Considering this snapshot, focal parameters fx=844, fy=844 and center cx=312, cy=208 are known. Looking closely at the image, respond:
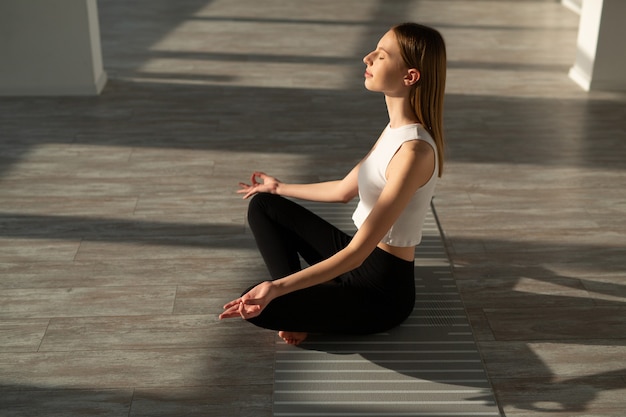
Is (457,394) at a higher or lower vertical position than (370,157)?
lower

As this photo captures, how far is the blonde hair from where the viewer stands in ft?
7.04

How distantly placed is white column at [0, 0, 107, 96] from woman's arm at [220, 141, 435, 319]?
3165mm

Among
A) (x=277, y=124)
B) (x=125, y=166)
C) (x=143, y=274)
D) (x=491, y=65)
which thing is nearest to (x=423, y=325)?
(x=143, y=274)

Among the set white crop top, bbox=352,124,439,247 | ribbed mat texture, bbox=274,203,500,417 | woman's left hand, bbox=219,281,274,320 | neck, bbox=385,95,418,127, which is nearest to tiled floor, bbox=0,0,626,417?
ribbed mat texture, bbox=274,203,500,417

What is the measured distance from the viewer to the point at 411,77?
2.18m

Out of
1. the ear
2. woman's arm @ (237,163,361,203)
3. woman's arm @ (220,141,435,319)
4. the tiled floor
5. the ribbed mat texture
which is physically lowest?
the tiled floor

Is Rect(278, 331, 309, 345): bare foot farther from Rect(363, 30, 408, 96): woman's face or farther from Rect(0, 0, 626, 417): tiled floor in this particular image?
Rect(363, 30, 408, 96): woman's face

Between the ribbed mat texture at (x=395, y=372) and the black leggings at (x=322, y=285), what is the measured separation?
0.08 meters

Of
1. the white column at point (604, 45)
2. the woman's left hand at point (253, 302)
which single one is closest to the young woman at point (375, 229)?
the woman's left hand at point (253, 302)

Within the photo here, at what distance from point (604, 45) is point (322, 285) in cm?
346

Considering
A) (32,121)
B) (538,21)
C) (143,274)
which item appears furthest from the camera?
(538,21)

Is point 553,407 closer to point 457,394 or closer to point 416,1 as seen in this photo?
point 457,394

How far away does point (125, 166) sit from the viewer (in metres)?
3.89

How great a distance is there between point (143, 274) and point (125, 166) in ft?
3.63
